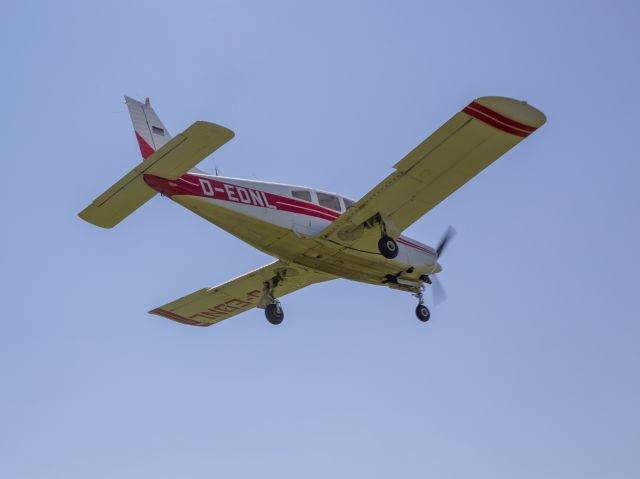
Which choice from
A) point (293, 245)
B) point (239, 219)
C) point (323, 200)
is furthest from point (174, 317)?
point (323, 200)

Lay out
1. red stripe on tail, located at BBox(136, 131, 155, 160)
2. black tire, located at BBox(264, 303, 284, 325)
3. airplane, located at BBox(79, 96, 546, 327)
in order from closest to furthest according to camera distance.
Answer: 1. airplane, located at BBox(79, 96, 546, 327)
2. red stripe on tail, located at BBox(136, 131, 155, 160)
3. black tire, located at BBox(264, 303, 284, 325)

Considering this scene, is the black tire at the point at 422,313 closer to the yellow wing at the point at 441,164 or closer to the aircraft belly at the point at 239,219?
the yellow wing at the point at 441,164

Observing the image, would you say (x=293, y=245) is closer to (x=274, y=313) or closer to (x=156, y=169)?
(x=274, y=313)

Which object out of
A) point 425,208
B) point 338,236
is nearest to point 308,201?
point 338,236

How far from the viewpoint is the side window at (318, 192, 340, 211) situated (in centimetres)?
1894

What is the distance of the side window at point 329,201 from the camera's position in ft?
62.1

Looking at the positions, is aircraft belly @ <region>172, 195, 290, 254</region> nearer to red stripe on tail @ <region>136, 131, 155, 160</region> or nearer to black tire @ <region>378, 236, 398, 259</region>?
red stripe on tail @ <region>136, 131, 155, 160</region>

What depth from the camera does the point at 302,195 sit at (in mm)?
18656

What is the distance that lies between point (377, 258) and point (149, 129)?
502 centimetres

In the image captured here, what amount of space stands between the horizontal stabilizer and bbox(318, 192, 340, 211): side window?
3.27 meters

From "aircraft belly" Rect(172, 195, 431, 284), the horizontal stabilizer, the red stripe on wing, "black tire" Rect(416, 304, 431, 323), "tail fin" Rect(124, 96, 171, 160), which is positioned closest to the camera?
the horizontal stabilizer

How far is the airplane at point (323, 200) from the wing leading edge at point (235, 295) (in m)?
0.05

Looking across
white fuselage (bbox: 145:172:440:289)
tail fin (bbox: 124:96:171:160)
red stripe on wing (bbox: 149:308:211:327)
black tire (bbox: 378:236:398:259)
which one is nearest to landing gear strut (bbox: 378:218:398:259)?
black tire (bbox: 378:236:398:259)

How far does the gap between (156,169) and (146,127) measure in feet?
7.32
